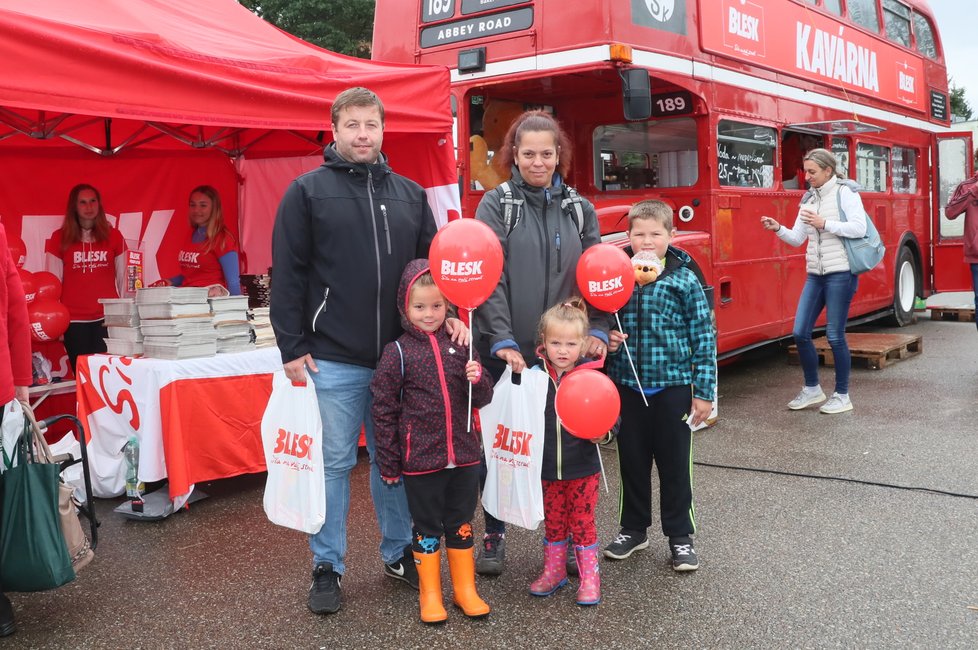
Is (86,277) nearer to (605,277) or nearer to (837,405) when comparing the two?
(605,277)

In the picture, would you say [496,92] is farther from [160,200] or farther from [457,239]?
[457,239]

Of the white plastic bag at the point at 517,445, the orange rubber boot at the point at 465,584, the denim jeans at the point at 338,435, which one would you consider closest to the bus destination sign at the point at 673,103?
the white plastic bag at the point at 517,445

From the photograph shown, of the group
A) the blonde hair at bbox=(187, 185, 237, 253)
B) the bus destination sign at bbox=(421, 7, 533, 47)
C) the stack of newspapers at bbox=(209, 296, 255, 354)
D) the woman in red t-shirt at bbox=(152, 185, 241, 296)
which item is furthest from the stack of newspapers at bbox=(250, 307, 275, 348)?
the bus destination sign at bbox=(421, 7, 533, 47)

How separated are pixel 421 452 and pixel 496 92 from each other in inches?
169

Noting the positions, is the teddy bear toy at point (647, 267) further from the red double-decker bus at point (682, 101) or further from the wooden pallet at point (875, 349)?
the wooden pallet at point (875, 349)

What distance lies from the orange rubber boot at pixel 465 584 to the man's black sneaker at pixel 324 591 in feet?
1.48

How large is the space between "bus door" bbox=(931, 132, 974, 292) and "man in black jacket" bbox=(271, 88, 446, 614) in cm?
1030

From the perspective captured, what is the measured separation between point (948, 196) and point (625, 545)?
9.90m

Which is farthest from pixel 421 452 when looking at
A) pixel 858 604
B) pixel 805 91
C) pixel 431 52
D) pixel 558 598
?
pixel 805 91

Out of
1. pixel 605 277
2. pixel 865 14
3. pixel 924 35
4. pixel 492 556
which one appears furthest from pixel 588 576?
pixel 924 35

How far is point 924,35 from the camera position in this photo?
1167cm

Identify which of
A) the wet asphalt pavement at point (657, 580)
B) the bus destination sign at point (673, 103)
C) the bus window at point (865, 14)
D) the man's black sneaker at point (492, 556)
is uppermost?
the bus window at point (865, 14)

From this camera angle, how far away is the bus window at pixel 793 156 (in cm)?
818

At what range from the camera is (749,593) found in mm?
3453
